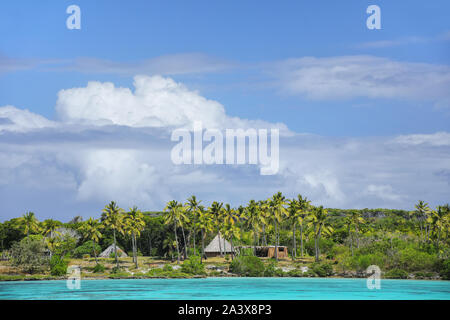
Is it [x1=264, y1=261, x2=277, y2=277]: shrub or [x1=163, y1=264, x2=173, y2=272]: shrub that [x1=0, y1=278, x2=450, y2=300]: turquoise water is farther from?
[x1=163, y1=264, x2=173, y2=272]: shrub

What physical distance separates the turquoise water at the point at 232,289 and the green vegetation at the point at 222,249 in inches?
171

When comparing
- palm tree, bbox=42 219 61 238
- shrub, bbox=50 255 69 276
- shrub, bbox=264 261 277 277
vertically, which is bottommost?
shrub, bbox=264 261 277 277

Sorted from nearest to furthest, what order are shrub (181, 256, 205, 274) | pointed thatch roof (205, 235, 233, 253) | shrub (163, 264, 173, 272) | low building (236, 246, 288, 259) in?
shrub (181, 256, 205, 274), shrub (163, 264, 173, 272), low building (236, 246, 288, 259), pointed thatch roof (205, 235, 233, 253)

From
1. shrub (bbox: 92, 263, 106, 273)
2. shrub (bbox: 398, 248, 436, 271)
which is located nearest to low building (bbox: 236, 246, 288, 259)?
shrub (bbox: 398, 248, 436, 271)

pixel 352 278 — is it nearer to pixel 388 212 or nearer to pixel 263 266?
pixel 263 266

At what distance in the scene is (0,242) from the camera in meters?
94.7

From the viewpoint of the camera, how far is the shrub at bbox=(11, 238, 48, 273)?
75.1 m

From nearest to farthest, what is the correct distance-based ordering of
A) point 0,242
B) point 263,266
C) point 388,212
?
point 263,266
point 0,242
point 388,212

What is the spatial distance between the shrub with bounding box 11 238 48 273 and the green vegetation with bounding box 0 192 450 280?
132 millimetres

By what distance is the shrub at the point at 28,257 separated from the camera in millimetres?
75125

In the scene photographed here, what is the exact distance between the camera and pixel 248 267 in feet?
257

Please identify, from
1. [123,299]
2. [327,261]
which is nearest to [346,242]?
[327,261]

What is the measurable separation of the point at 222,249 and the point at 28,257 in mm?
33933
